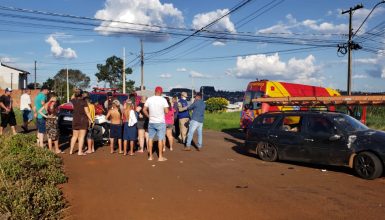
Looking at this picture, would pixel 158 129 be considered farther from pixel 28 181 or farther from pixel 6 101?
pixel 6 101

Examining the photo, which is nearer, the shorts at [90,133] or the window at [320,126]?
the window at [320,126]

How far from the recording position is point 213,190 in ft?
22.9

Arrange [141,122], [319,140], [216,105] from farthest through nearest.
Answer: [216,105], [141,122], [319,140]

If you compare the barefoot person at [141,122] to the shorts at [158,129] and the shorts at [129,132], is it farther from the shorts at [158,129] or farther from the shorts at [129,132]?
the shorts at [158,129]

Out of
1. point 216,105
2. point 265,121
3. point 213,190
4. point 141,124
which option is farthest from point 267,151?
point 216,105

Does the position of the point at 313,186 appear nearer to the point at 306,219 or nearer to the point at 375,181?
the point at 375,181

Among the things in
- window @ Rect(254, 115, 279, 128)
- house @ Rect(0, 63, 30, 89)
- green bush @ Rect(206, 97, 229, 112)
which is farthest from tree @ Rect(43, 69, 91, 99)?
window @ Rect(254, 115, 279, 128)

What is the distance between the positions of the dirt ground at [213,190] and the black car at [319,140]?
0.93 ft

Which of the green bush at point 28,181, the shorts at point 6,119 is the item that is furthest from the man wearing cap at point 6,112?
the green bush at point 28,181

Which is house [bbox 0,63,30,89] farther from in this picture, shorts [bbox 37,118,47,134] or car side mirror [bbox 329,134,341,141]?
car side mirror [bbox 329,134,341,141]

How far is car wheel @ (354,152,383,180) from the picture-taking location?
26.4 feet

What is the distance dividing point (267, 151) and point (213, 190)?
3.91 metres

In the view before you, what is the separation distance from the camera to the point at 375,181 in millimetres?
7984

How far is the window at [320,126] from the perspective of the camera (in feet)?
30.2
